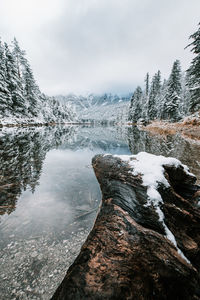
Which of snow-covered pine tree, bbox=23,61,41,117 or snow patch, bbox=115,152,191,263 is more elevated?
snow-covered pine tree, bbox=23,61,41,117

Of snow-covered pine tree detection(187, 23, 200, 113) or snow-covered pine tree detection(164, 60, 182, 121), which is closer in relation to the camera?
snow-covered pine tree detection(187, 23, 200, 113)

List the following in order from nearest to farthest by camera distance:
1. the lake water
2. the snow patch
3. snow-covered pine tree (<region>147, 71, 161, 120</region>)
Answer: the snow patch
the lake water
snow-covered pine tree (<region>147, 71, 161, 120</region>)

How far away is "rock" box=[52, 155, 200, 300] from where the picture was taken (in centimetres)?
142

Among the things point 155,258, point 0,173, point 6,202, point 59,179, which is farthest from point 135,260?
point 0,173

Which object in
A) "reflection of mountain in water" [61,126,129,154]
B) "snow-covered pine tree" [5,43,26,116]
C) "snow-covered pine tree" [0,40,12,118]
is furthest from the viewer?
"snow-covered pine tree" [5,43,26,116]

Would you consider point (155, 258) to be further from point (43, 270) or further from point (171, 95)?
point (171, 95)

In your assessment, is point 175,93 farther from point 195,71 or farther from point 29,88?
point 29,88

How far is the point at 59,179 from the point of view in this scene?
644 cm

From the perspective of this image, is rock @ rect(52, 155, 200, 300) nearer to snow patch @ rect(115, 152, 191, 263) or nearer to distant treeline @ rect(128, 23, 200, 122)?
snow patch @ rect(115, 152, 191, 263)

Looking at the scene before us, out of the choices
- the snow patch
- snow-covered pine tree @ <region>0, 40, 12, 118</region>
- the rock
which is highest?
snow-covered pine tree @ <region>0, 40, 12, 118</region>

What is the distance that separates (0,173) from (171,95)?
127 ft

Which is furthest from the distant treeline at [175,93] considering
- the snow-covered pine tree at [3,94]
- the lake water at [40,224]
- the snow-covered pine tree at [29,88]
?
the snow-covered pine tree at [29,88]

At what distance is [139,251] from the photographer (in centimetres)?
163

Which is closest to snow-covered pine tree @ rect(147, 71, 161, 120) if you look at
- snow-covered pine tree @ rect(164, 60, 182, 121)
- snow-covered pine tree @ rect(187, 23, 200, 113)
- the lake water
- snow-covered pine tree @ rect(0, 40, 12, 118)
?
snow-covered pine tree @ rect(164, 60, 182, 121)
